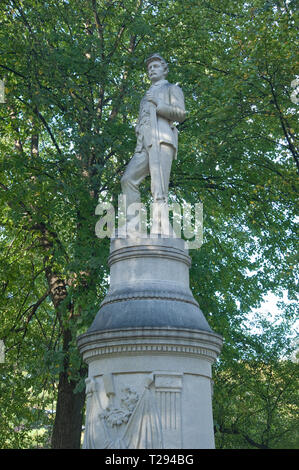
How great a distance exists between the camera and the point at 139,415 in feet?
21.4

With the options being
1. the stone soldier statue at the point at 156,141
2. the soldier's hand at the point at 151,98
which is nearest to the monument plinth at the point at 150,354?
the stone soldier statue at the point at 156,141

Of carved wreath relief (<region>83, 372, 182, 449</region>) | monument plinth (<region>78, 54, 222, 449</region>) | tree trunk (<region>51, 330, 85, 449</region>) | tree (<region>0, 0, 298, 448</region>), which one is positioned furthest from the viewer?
tree (<region>0, 0, 298, 448</region>)

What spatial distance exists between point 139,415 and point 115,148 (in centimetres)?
673

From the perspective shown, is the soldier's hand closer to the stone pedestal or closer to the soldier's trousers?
the soldier's trousers

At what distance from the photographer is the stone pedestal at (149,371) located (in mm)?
6555

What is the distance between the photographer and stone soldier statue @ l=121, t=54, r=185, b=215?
819cm

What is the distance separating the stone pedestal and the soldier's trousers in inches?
52.3

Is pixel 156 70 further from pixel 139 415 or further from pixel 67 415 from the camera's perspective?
pixel 67 415

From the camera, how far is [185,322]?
23.2ft

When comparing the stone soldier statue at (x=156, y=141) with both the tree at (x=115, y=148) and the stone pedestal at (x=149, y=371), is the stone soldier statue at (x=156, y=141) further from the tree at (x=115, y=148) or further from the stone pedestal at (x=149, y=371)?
the tree at (x=115, y=148)

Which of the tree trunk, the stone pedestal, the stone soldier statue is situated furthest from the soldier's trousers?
the tree trunk

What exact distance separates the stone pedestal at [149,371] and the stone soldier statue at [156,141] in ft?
4.99

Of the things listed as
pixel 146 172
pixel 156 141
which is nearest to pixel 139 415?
pixel 146 172

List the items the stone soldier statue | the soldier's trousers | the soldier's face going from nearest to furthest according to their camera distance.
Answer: the soldier's trousers, the stone soldier statue, the soldier's face
